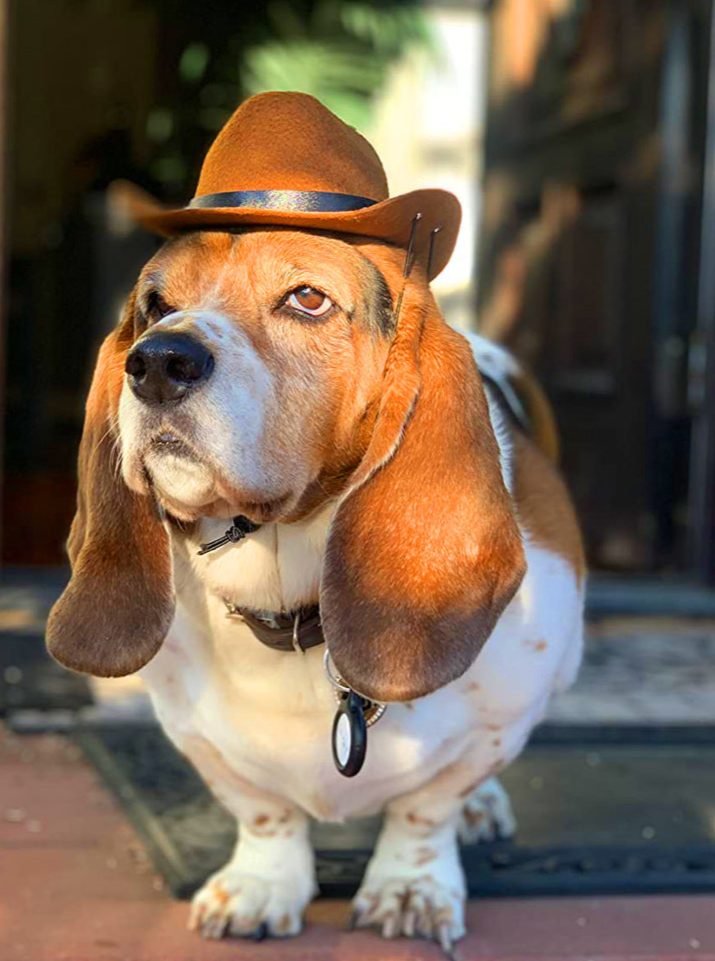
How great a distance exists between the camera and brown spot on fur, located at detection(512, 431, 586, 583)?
2.30 m

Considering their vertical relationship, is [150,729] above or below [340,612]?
below

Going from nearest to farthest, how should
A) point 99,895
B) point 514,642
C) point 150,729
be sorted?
point 514,642
point 99,895
point 150,729

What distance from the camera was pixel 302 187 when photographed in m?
1.93

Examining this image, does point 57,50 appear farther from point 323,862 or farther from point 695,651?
point 323,862

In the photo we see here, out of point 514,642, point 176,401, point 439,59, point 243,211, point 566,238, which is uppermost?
point 439,59

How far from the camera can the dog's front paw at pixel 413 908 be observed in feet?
7.21

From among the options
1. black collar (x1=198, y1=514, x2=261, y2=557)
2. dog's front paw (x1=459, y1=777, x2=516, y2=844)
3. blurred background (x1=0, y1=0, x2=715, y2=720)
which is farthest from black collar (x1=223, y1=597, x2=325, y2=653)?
blurred background (x1=0, y1=0, x2=715, y2=720)

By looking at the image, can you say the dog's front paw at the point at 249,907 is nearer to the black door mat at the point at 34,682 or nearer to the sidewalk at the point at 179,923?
the sidewalk at the point at 179,923

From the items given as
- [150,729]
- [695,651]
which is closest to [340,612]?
[150,729]

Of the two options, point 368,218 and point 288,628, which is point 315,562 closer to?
point 288,628

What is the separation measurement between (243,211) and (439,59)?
491 centimetres

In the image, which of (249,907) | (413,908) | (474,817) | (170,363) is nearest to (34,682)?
(474,817)

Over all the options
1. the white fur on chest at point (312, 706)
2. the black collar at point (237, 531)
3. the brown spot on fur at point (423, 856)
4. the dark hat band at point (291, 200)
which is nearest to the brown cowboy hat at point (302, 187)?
the dark hat band at point (291, 200)

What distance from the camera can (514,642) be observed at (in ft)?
7.09
